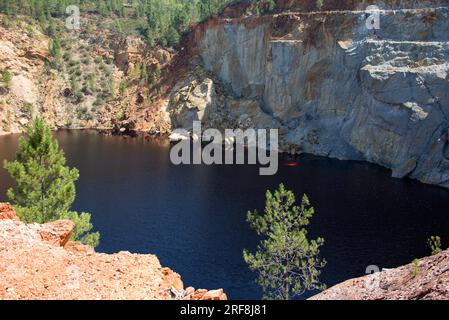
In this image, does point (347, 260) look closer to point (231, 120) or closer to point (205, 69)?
point (231, 120)

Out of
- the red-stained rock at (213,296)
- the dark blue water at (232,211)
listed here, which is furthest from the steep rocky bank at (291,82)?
the red-stained rock at (213,296)

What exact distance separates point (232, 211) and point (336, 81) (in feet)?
139

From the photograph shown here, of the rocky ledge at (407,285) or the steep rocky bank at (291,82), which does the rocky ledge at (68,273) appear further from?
the steep rocky bank at (291,82)

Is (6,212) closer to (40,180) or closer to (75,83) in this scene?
(40,180)

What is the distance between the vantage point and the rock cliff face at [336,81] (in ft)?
238

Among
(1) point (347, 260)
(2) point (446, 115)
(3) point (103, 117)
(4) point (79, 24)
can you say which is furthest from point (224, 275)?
(4) point (79, 24)

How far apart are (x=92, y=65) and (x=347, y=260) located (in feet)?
311

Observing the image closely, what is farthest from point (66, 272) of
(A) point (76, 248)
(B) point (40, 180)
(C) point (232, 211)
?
(C) point (232, 211)

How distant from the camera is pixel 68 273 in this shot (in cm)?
1788

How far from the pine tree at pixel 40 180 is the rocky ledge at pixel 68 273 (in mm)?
10812

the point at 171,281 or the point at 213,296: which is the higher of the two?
the point at 213,296

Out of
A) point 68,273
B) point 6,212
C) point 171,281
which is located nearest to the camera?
point 68,273

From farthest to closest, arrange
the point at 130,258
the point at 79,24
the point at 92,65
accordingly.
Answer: the point at 79,24, the point at 92,65, the point at 130,258

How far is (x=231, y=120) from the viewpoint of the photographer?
327ft
